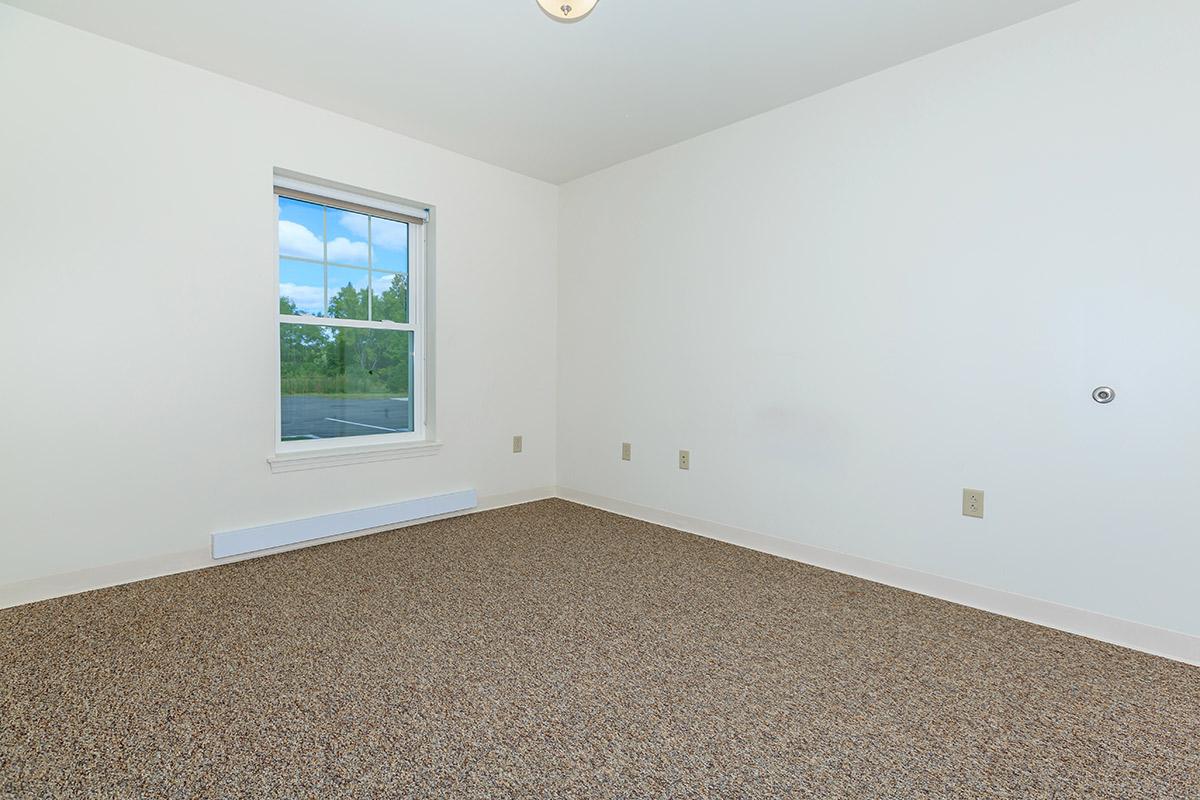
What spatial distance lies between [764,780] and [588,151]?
329 centimetres

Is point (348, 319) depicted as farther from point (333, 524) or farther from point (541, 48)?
point (541, 48)

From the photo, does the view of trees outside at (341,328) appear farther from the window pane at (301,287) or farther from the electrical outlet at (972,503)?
the electrical outlet at (972,503)

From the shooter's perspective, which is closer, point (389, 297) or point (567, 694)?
point (567, 694)

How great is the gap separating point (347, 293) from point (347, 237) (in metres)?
0.32

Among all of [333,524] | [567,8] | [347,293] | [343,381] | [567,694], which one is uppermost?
[567,8]

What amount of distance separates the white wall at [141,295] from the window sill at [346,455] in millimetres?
46

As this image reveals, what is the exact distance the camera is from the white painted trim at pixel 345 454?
2.98 metres

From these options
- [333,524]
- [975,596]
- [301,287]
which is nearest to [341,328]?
[301,287]

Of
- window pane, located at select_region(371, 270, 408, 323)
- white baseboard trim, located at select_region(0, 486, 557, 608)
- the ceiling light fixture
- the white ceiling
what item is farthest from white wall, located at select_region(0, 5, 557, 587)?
the ceiling light fixture

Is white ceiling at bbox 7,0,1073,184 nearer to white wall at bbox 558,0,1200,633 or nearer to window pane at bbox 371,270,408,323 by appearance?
white wall at bbox 558,0,1200,633

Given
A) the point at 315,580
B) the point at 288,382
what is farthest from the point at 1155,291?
the point at 288,382

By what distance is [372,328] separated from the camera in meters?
3.47

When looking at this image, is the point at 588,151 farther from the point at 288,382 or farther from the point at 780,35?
the point at 288,382

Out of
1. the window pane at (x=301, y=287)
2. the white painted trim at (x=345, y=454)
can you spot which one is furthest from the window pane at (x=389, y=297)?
the white painted trim at (x=345, y=454)
